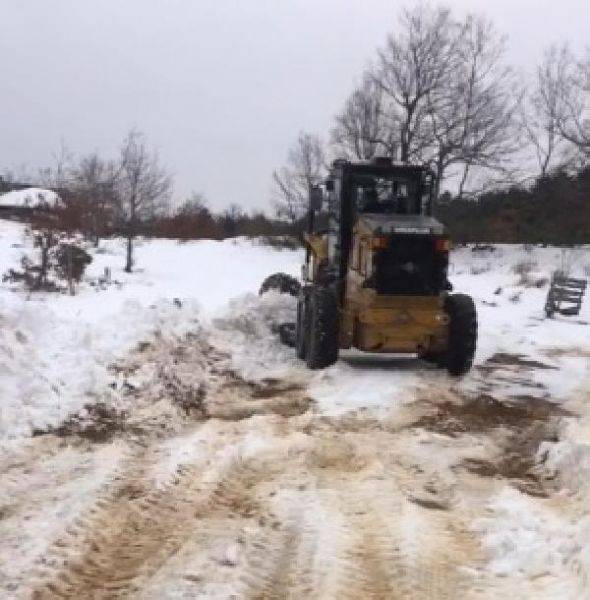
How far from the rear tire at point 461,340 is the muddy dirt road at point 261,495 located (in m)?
1.24

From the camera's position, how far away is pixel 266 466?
6371mm

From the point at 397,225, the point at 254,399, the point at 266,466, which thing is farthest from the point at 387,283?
the point at 266,466

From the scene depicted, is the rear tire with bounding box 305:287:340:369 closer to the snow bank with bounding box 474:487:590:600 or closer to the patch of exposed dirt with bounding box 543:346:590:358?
the patch of exposed dirt with bounding box 543:346:590:358

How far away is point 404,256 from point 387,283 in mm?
395

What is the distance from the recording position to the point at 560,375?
36.0ft

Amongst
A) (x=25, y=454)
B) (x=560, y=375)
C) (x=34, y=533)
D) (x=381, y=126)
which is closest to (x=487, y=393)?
(x=560, y=375)

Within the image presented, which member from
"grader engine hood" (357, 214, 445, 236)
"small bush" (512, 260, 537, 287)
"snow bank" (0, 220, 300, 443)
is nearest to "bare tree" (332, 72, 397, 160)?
"small bush" (512, 260, 537, 287)

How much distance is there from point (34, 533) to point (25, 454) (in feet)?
5.30

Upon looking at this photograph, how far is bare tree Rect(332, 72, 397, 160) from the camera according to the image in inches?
1545

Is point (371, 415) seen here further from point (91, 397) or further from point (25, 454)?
point (25, 454)

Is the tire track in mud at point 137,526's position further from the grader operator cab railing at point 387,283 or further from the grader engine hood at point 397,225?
the grader engine hood at point 397,225

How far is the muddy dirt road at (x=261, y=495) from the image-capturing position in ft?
14.4

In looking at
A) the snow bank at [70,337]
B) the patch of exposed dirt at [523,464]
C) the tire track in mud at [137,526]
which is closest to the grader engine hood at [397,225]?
the snow bank at [70,337]

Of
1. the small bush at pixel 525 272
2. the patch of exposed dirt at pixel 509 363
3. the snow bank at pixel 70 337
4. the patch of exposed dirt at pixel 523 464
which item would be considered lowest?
the patch of exposed dirt at pixel 523 464
